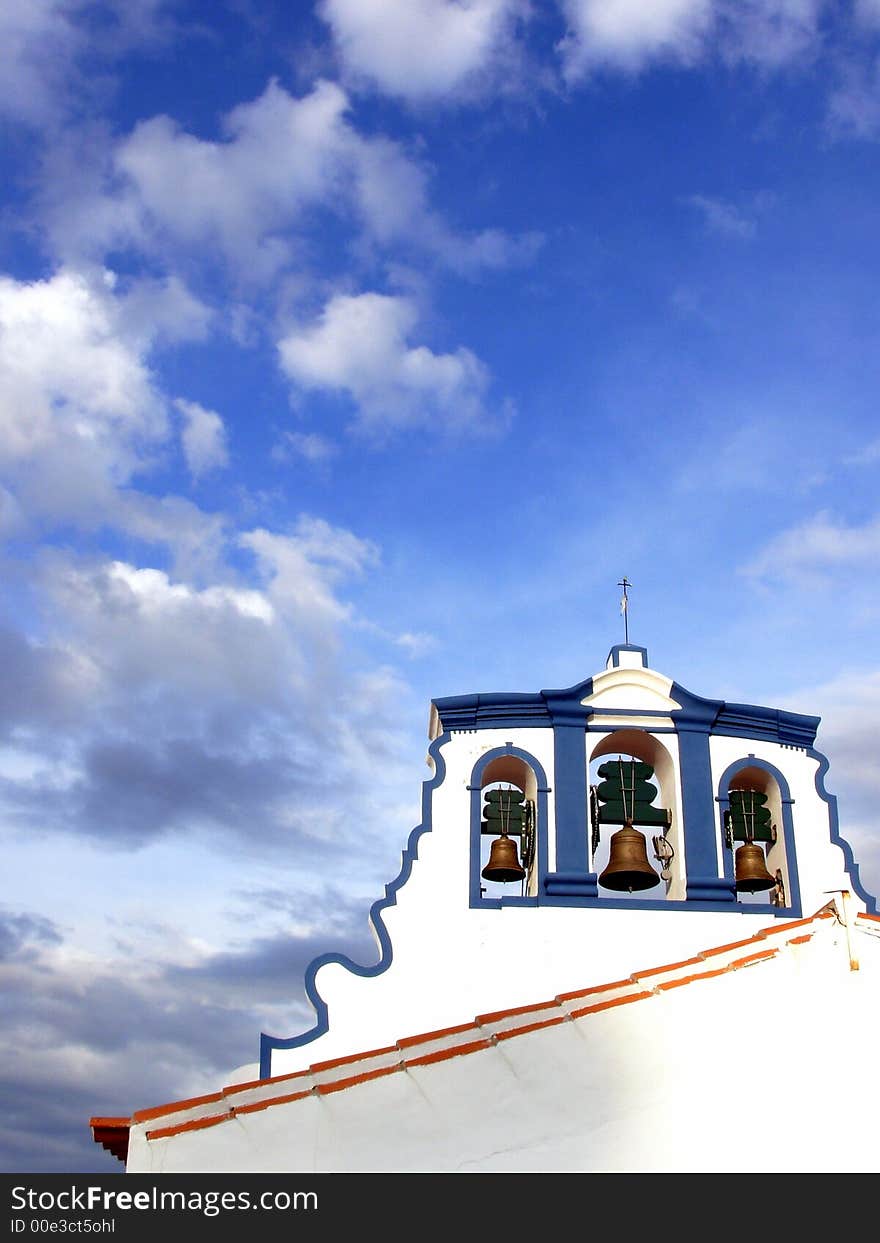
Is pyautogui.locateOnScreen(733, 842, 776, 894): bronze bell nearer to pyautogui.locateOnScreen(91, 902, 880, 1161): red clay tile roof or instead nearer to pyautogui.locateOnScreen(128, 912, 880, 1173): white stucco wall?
pyautogui.locateOnScreen(91, 902, 880, 1161): red clay tile roof

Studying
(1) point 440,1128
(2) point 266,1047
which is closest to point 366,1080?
(1) point 440,1128

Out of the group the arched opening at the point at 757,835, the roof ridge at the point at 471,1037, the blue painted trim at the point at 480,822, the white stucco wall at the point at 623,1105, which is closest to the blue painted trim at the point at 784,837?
the arched opening at the point at 757,835

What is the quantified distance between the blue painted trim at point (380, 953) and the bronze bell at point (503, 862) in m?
0.69

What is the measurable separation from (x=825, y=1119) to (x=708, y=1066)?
2.20ft

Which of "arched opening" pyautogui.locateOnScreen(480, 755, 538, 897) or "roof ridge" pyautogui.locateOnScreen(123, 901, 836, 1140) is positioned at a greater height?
"arched opening" pyautogui.locateOnScreen(480, 755, 538, 897)

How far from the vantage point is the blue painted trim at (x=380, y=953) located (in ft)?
35.8

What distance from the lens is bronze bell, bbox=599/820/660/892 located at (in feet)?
39.4

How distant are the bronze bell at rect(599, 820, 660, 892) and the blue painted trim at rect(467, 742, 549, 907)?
27.7 inches

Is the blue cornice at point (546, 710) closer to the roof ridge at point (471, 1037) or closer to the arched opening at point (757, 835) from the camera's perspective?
the arched opening at point (757, 835)

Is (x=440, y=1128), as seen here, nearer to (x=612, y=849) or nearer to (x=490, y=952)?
(x=490, y=952)

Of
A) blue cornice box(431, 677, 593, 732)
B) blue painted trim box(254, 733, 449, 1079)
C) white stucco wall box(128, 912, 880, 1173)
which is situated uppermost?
blue cornice box(431, 677, 593, 732)

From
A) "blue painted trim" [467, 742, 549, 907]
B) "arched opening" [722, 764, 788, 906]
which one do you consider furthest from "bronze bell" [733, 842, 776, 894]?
"blue painted trim" [467, 742, 549, 907]

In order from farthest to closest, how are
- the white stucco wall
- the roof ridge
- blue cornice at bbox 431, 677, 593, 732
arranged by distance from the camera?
1. blue cornice at bbox 431, 677, 593, 732
2. the roof ridge
3. the white stucco wall
